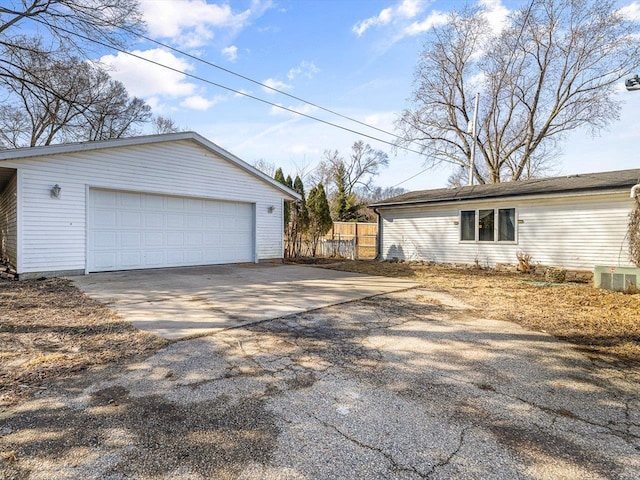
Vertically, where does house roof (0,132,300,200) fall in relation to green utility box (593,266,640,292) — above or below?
above

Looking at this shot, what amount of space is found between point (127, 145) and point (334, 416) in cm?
910

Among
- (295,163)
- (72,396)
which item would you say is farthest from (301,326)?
(295,163)

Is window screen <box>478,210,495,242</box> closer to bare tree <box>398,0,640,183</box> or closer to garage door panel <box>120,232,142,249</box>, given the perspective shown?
garage door panel <box>120,232,142,249</box>

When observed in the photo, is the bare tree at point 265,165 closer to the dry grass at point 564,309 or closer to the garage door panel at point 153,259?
the garage door panel at point 153,259

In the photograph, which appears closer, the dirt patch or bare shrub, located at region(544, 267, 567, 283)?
the dirt patch

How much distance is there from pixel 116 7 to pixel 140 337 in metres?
10.9

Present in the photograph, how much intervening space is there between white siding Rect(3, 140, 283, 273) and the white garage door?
298mm

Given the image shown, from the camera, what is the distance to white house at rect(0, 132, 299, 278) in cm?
764

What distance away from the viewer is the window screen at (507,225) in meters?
10.5

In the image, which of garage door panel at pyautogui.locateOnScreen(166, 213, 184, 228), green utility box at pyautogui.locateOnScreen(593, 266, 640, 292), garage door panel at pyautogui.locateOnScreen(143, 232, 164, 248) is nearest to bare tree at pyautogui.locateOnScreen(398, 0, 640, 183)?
green utility box at pyautogui.locateOnScreen(593, 266, 640, 292)

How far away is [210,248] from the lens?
10.7 m

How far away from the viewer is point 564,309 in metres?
5.29

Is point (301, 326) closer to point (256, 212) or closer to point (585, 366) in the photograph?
point (585, 366)

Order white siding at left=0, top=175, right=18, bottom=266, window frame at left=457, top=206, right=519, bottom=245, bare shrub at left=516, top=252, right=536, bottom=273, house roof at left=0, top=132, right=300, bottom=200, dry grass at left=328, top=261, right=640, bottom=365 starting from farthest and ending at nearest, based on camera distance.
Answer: window frame at left=457, top=206, right=519, bottom=245, bare shrub at left=516, top=252, right=536, bottom=273, white siding at left=0, top=175, right=18, bottom=266, house roof at left=0, top=132, right=300, bottom=200, dry grass at left=328, top=261, right=640, bottom=365
